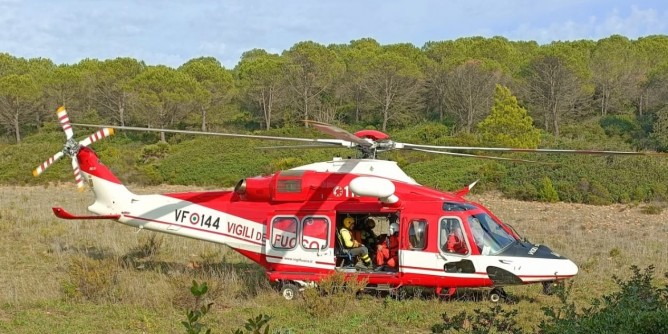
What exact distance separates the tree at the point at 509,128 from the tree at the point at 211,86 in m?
22.2

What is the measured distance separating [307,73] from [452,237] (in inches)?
1750

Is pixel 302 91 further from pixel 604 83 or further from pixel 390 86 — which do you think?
pixel 604 83

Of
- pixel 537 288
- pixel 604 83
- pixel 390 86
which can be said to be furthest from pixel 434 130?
pixel 537 288

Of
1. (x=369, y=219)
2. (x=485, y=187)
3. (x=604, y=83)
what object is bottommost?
(x=485, y=187)

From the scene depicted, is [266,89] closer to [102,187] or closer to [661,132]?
Answer: [661,132]

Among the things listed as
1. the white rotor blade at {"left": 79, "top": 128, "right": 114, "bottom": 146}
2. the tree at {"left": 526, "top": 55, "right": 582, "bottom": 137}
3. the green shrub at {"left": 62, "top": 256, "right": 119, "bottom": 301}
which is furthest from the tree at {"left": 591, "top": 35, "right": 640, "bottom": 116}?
the green shrub at {"left": 62, "top": 256, "right": 119, "bottom": 301}

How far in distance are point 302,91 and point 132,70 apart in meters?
16.5

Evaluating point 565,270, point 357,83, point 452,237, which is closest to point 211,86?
point 357,83

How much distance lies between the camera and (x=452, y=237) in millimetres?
10070

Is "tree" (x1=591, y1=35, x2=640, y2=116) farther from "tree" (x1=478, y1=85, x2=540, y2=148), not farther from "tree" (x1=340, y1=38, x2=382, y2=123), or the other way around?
"tree" (x1=340, y1=38, x2=382, y2=123)

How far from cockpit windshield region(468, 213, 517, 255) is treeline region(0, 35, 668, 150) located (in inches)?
1492

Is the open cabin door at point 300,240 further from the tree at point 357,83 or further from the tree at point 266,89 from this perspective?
the tree at point 357,83

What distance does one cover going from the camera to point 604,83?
5206cm

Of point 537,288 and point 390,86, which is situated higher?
point 390,86
